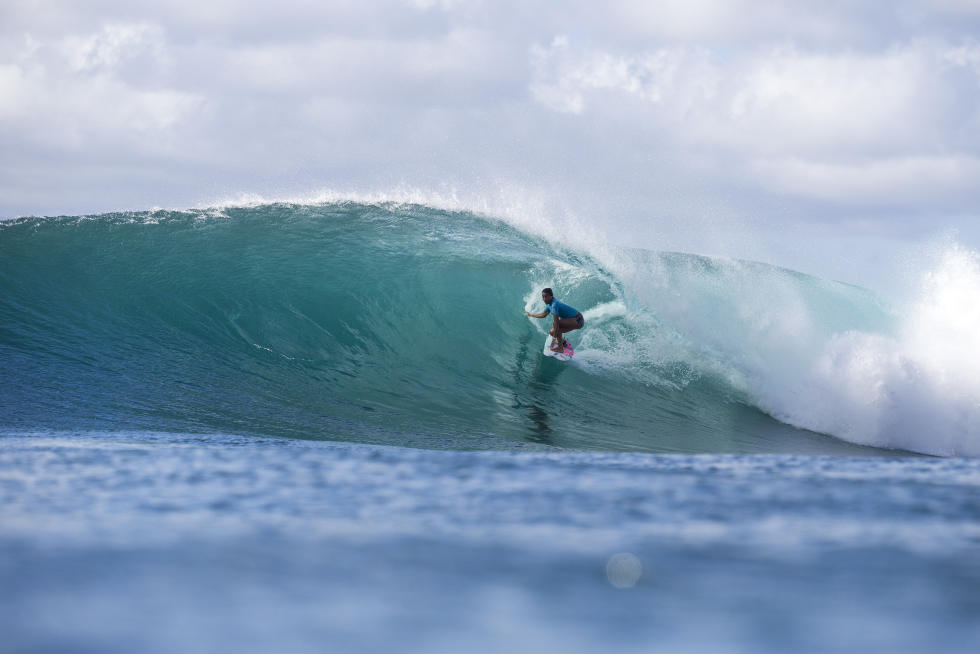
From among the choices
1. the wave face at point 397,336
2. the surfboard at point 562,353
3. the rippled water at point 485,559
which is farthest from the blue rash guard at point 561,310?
the rippled water at point 485,559

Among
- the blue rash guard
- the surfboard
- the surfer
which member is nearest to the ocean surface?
the surfboard

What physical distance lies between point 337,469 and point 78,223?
11.7m

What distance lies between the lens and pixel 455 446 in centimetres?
749

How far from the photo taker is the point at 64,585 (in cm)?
232

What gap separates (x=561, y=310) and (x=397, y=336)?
7.33 ft

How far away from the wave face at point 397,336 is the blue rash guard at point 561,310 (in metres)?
0.75

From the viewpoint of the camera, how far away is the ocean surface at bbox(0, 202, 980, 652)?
215 centimetres

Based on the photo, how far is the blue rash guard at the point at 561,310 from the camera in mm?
10109

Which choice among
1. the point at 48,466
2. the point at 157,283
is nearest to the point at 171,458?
the point at 48,466

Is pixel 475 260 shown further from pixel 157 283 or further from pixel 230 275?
pixel 157 283

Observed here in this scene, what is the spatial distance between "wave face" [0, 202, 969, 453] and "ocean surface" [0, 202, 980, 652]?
50mm

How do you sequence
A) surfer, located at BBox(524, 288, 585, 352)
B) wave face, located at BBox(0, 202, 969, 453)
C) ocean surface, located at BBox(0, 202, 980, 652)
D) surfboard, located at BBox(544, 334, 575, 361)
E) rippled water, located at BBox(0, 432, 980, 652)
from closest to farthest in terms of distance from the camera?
rippled water, located at BBox(0, 432, 980, 652)
ocean surface, located at BBox(0, 202, 980, 652)
wave face, located at BBox(0, 202, 969, 453)
surfer, located at BBox(524, 288, 585, 352)
surfboard, located at BBox(544, 334, 575, 361)

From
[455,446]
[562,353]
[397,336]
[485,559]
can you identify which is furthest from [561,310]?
[485,559]

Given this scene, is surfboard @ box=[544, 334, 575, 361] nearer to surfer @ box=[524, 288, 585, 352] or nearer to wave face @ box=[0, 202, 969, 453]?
wave face @ box=[0, 202, 969, 453]
